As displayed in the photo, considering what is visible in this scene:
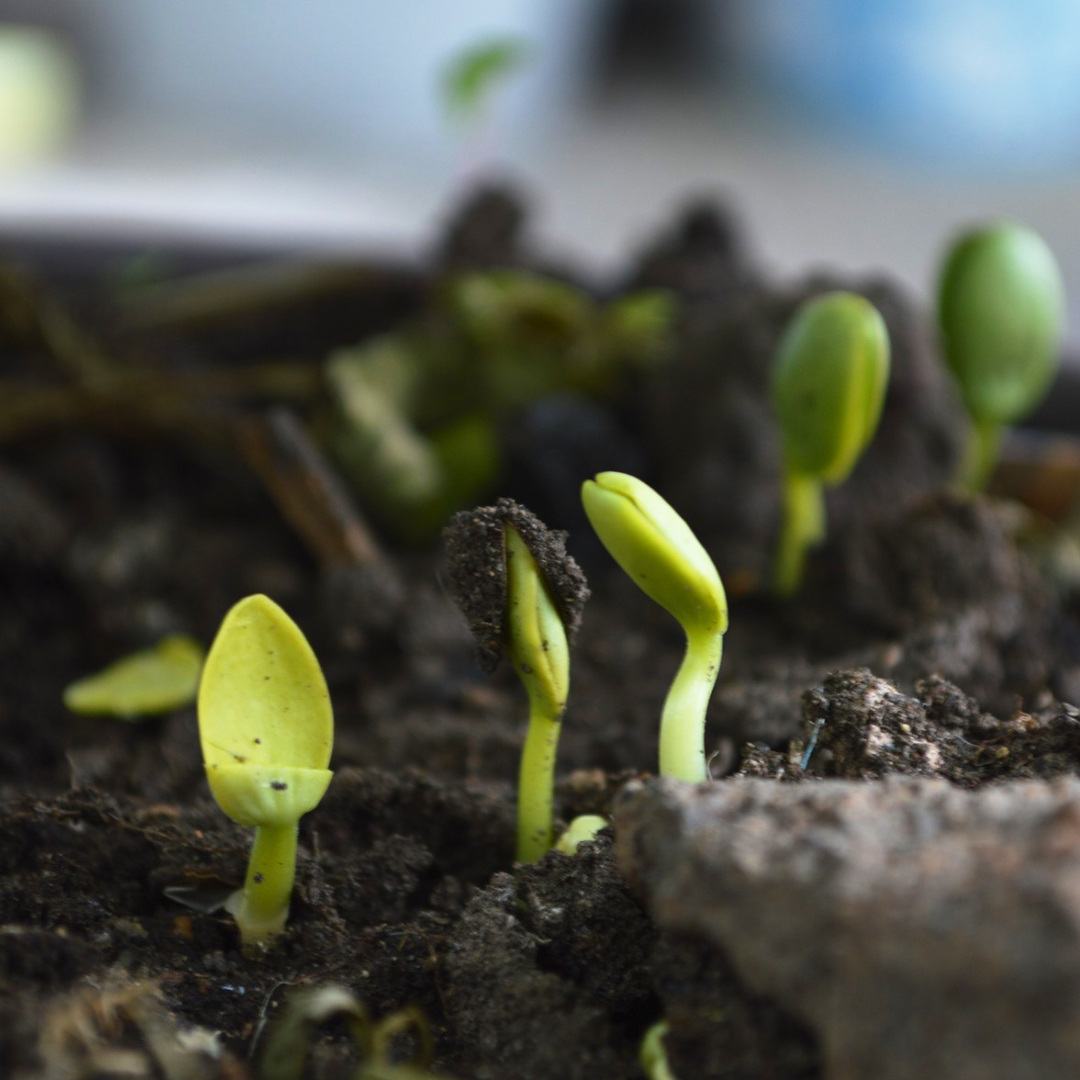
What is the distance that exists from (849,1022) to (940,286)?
0.61m

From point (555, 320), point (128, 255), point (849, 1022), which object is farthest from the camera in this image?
point (128, 255)

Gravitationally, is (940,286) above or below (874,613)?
above

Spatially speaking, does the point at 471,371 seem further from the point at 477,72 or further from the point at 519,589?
the point at 519,589

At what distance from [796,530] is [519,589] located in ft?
1.21

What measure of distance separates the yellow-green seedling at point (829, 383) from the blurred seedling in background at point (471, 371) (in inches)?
11.1

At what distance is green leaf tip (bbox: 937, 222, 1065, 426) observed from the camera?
821 millimetres

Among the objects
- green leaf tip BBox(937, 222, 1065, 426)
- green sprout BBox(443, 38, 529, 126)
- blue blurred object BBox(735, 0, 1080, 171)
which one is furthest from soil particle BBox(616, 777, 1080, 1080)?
blue blurred object BBox(735, 0, 1080, 171)

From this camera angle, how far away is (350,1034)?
48cm

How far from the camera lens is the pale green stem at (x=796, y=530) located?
0.81 meters

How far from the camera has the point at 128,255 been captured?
1367 mm

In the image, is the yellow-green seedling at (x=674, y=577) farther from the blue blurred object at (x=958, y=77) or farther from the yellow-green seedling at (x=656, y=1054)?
the blue blurred object at (x=958, y=77)

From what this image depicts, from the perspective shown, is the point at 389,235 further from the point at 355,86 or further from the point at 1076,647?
the point at 355,86

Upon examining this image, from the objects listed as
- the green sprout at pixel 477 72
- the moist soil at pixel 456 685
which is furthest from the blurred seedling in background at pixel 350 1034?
the green sprout at pixel 477 72

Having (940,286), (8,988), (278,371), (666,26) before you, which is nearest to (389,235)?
(278,371)
